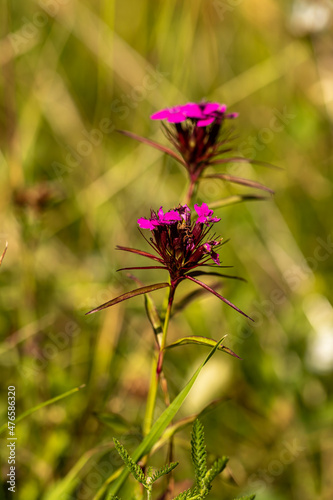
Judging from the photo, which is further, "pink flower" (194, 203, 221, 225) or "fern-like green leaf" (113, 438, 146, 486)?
"pink flower" (194, 203, 221, 225)

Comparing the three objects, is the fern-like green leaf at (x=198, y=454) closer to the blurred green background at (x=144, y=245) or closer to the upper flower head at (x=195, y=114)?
the blurred green background at (x=144, y=245)

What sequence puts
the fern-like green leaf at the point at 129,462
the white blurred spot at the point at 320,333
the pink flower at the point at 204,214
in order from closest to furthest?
the fern-like green leaf at the point at 129,462
the pink flower at the point at 204,214
the white blurred spot at the point at 320,333

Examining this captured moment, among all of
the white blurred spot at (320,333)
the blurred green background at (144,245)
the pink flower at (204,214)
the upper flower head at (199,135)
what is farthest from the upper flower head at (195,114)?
the white blurred spot at (320,333)

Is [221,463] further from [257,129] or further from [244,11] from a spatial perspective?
[244,11]

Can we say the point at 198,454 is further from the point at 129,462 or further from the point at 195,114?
the point at 195,114

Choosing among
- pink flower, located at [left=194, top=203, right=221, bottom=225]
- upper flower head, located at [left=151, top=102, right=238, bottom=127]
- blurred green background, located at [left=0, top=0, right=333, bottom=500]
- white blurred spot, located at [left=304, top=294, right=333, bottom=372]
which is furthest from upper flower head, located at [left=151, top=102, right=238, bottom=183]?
white blurred spot, located at [left=304, top=294, right=333, bottom=372]

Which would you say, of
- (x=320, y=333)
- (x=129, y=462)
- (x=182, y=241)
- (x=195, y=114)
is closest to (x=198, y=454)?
(x=129, y=462)

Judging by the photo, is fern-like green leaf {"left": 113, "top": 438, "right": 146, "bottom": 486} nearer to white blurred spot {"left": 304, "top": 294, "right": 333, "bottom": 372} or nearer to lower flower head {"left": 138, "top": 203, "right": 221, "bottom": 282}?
lower flower head {"left": 138, "top": 203, "right": 221, "bottom": 282}

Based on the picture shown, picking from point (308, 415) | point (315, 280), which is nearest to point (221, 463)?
point (308, 415)
